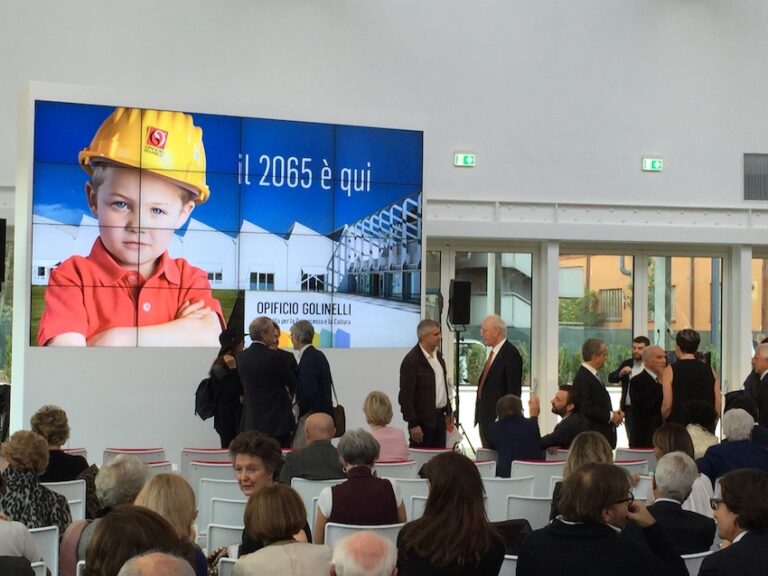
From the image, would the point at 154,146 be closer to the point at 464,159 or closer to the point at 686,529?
the point at 464,159

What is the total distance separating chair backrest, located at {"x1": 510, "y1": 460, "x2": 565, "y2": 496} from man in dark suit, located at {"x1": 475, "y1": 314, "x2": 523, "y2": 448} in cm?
203

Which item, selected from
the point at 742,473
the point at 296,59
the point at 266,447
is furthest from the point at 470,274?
the point at 742,473

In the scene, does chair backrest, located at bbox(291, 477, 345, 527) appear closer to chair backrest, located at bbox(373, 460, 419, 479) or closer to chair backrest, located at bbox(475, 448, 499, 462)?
chair backrest, located at bbox(373, 460, 419, 479)

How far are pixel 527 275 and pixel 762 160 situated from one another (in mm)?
3301

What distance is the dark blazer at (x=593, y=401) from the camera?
770 centimetres

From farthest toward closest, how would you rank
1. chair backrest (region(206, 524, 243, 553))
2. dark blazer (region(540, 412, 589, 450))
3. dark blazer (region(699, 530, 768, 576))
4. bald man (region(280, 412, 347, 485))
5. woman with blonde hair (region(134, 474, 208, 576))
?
dark blazer (region(540, 412, 589, 450)) < bald man (region(280, 412, 347, 485)) < chair backrest (region(206, 524, 243, 553)) < woman with blonde hair (region(134, 474, 208, 576)) < dark blazer (region(699, 530, 768, 576))

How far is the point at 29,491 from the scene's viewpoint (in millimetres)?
4754

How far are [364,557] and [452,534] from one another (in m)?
0.72

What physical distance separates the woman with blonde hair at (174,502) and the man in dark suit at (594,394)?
174 inches

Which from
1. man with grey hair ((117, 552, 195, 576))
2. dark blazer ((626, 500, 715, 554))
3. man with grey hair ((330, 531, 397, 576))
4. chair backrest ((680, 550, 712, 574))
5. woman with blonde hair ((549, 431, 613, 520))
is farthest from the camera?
woman with blonde hair ((549, 431, 613, 520))

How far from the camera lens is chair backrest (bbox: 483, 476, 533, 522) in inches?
236

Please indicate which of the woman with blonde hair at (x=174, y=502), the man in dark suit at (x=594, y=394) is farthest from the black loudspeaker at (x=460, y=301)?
the woman with blonde hair at (x=174, y=502)

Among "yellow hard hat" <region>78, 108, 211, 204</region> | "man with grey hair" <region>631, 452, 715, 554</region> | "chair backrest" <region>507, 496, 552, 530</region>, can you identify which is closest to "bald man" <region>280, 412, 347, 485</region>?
"chair backrest" <region>507, 496, 552, 530</region>

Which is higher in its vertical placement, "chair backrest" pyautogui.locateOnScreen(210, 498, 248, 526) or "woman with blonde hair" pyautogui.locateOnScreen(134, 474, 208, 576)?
"woman with blonde hair" pyautogui.locateOnScreen(134, 474, 208, 576)
